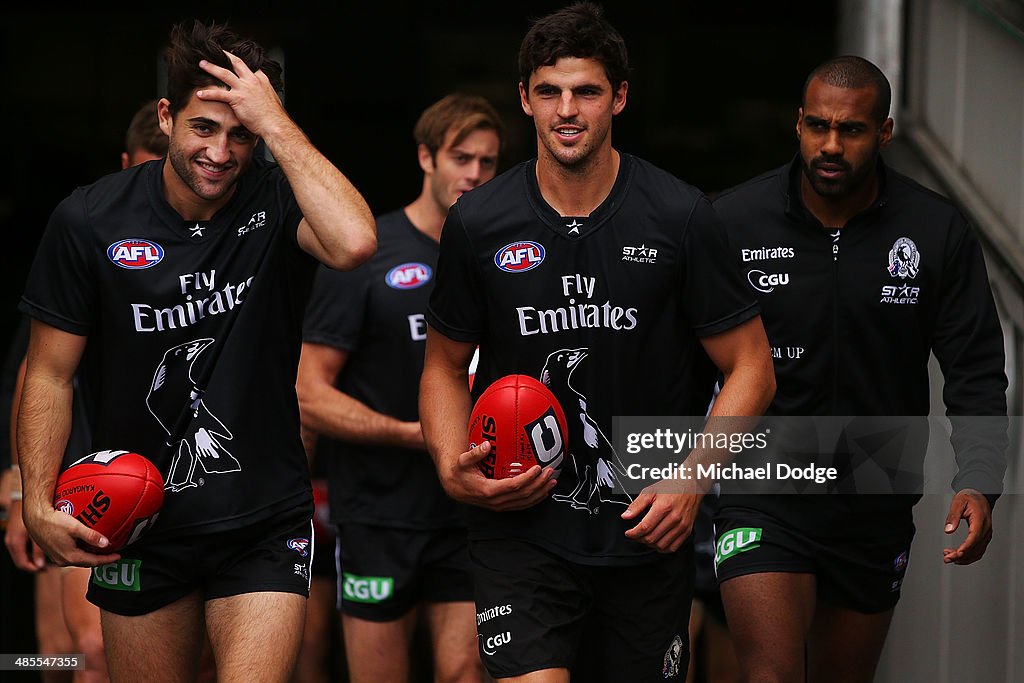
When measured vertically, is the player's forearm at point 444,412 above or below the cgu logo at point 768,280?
below

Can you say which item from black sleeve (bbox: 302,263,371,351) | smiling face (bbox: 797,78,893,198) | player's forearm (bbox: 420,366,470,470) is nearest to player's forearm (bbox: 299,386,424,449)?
black sleeve (bbox: 302,263,371,351)

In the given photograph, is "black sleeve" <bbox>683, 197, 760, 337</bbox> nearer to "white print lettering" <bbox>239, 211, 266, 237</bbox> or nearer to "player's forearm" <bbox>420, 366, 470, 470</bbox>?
"player's forearm" <bbox>420, 366, 470, 470</bbox>

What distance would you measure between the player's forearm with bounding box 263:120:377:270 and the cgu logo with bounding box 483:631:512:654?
47.0 inches

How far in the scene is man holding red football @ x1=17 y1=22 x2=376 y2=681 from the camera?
490 centimetres

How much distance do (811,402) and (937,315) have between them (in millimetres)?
545

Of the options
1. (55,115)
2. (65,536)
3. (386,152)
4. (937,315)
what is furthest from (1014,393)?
(55,115)

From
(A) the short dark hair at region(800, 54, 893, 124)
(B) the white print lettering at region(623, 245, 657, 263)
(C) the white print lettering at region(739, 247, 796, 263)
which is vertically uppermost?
(A) the short dark hair at region(800, 54, 893, 124)

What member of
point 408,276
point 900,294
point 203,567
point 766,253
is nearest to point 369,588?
point 408,276

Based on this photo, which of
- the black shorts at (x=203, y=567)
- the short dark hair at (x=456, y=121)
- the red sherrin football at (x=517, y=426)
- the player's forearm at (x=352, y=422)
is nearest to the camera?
the red sherrin football at (x=517, y=426)

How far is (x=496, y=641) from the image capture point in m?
4.93

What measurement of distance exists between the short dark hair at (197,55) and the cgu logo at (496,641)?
1849 mm

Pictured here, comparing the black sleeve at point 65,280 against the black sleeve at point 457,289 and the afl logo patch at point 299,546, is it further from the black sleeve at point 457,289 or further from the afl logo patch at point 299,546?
the black sleeve at point 457,289

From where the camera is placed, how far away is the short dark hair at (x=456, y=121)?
658 centimetres

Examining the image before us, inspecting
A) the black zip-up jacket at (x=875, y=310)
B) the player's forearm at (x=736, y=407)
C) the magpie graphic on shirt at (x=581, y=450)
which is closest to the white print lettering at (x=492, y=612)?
the magpie graphic on shirt at (x=581, y=450)
